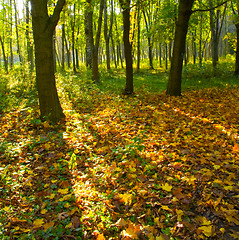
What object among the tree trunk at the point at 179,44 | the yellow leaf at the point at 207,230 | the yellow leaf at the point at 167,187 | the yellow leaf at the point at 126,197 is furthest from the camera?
the tree trunk at the point at 179,44

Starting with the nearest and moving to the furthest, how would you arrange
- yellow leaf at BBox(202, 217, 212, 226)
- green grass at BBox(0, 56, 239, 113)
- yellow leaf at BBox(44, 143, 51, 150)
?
yellow leaf at BBox(202, 217, 212, 226) < yellow leaf at BBox(44, 143, 51, 150) < green grass at BBox(0, 56, 239, 113)

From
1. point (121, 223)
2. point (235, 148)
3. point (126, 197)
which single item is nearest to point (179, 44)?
point (235, 148)

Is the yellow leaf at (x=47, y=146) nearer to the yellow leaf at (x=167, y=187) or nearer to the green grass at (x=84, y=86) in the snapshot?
the green grass at (x=84, y=86)

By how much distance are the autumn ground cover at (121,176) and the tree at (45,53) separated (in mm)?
570

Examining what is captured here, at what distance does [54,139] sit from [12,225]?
291 cm

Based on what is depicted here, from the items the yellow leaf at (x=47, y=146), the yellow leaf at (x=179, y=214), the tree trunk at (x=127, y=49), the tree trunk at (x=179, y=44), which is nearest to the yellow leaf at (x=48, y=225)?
the yellow leaf at (x=179, y=214)

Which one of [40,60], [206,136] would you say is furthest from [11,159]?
[206,136]

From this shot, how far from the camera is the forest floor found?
2797 mm

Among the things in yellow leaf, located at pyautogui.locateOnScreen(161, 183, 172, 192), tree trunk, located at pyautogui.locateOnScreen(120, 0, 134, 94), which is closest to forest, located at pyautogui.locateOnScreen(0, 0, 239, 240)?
yellow leaf, located at pyautogui.locateOnScreen(161, 183, 172, 192)

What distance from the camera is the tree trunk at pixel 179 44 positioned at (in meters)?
8.60

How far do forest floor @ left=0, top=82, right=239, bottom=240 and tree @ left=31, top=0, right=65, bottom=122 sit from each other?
0.58 m

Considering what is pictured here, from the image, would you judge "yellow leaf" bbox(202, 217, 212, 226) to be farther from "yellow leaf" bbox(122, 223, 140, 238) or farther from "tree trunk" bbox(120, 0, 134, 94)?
"tree trunk" bbox(120, 0, 134, 94)

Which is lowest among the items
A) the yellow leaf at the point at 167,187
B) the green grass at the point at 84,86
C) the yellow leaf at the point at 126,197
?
the yellow leaf at the point at 126,197

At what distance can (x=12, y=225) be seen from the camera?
2.84 meters
